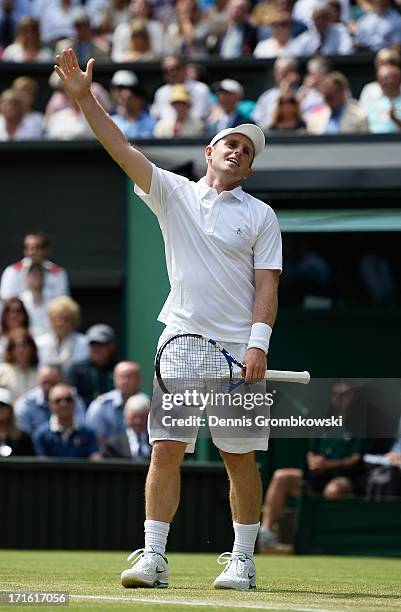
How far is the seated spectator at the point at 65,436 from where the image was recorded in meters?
11.8

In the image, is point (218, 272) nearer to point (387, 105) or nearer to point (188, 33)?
point (387, 105)

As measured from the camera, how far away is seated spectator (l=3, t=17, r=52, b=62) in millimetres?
15789

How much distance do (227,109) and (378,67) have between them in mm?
1553

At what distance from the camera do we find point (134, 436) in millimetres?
11711

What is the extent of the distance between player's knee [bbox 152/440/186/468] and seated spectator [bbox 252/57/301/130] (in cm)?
801

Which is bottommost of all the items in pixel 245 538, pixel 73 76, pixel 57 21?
pixel 245 538

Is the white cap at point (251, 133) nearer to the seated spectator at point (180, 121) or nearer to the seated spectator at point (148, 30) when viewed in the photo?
the seated spectator at point (180, 121)

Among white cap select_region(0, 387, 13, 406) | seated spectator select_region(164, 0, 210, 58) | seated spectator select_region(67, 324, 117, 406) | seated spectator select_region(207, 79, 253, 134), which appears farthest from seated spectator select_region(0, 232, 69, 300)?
seated spectator select_region(164, 0, 210, 58)

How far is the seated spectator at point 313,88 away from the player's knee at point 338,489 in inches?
161

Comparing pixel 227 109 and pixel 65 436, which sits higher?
pixel 227 109

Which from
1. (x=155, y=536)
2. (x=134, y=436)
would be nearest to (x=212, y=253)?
(x=155, y=536)

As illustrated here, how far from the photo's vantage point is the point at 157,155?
13781 millimetres

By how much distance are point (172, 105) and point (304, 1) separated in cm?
234

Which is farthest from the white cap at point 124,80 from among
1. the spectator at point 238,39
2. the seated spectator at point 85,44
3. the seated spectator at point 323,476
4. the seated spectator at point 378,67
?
the seated spectator at point 323,476
